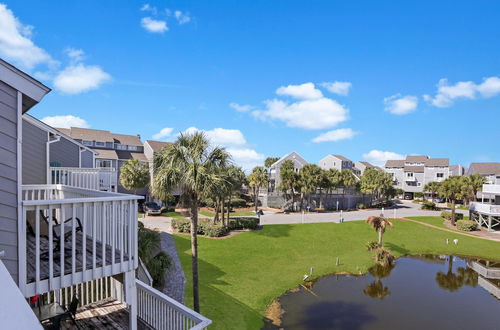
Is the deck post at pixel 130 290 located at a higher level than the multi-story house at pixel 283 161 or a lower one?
lower

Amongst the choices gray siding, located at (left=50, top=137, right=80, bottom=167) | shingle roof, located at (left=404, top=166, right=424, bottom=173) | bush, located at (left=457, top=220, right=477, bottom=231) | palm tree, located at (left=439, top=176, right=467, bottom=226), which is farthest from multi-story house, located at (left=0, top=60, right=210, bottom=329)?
shingle roof, located at (left=404, top=166, right=424, bottom=173)

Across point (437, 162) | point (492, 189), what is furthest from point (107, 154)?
point (437, 162)

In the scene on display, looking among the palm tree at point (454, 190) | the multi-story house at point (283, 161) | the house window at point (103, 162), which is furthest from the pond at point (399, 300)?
the house window at point (103, 162)

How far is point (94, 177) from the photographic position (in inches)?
473

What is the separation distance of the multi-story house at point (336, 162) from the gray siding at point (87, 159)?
55.7 metres

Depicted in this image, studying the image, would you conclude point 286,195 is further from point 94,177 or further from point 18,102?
point 18,102

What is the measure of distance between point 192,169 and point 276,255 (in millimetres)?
13963

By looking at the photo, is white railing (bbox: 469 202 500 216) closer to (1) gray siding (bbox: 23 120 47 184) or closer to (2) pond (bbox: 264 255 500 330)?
(2) pond (bbox: 264 255 500 330)

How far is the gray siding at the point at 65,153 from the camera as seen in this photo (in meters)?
15.1

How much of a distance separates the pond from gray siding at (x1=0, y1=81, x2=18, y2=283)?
1110cm

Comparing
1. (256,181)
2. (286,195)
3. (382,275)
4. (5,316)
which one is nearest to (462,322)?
(382,275)

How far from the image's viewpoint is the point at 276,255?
22.1m

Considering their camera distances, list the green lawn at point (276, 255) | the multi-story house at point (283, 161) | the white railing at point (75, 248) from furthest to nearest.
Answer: the multi-story house at point (283, 161) < the green lawn at point (276, 255) < the white railing at point (75, 248)

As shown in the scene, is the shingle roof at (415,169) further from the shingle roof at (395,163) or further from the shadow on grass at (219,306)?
the shadow on grass at (219,306)
